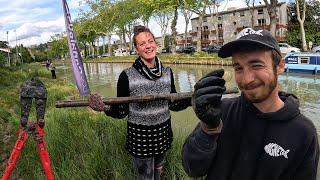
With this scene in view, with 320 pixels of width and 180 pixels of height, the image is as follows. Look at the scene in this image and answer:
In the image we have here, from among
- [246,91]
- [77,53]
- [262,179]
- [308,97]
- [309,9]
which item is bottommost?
[308,97]

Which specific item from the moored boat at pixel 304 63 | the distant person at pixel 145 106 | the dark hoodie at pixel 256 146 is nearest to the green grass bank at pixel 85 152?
the distant person at pixel 145 106

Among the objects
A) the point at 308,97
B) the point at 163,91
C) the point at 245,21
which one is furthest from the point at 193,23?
the point at 163,91

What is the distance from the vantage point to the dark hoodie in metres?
1.68

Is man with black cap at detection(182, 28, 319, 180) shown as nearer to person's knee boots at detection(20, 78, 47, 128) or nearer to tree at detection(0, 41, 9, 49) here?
person's knee boots at detection(20, 78, 47, 128)

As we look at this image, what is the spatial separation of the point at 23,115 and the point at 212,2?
4446cm

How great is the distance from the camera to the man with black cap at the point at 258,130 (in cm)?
166

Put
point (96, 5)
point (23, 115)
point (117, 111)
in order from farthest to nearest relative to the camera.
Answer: point (96, 5), point (117, 111), point (23, 115)

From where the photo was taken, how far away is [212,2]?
149 feet

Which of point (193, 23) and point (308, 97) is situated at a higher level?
point (193, 23)

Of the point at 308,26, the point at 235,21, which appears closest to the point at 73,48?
the point at 308,26

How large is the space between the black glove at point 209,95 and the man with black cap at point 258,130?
0.10 ft

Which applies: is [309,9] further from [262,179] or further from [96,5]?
[262,179]

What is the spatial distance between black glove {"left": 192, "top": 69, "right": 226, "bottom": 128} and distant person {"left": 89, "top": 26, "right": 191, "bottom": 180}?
178 centimetres

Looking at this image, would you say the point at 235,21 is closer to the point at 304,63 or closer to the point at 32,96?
the point at 304,63
